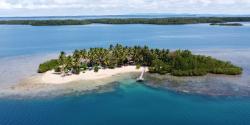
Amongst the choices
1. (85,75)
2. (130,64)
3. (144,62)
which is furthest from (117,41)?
(85,75)

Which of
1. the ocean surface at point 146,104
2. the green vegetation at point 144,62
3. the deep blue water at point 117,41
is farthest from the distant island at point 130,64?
the deep blue water at point 117,41

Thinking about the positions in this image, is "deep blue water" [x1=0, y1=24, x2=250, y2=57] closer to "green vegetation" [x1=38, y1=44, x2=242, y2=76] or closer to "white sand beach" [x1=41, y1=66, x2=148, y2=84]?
"green vegetation" [x1=38, y1=44, x2=242, y2=76]

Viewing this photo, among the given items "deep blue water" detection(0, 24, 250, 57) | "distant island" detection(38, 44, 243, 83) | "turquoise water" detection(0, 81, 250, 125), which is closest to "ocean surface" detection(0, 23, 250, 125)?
"turquoise water" detection(0, 81, 250, 125)

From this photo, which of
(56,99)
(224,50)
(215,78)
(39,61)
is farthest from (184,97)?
(224,50)

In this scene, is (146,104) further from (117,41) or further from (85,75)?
(117,41)

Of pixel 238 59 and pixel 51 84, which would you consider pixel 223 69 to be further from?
pixel 51 84

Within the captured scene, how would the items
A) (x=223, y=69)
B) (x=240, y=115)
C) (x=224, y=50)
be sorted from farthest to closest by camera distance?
(x=224, y=50) < (x=223, y=69) < (x=240, y=115)

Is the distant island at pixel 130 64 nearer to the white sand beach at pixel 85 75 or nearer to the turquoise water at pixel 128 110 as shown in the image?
the white sand beach at pixel 85 75
